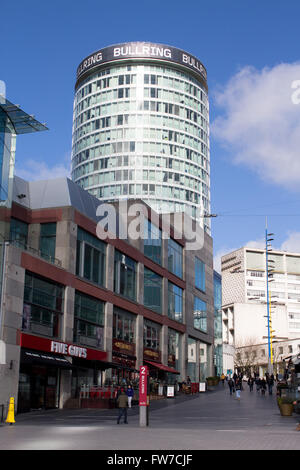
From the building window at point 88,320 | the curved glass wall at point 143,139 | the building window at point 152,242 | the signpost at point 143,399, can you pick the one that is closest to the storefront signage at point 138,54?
the curved glass wall at point 143,139

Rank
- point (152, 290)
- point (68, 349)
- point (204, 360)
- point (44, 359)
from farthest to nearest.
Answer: point (204, 360), point (152, 290), point (68, 349), point (44, 359)

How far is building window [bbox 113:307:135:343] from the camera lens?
167 ft

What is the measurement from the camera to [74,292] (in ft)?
142

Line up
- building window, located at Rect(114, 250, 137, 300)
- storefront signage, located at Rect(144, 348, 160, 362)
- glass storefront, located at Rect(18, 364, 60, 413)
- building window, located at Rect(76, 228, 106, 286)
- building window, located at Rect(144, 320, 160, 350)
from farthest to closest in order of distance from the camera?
1. building window, located at Rect(144, 320, 160, 350)
2. storefront signage, located at Rect(144, 348, 160, 362)
3. building window, located at Rect(114, 250, 137, 300)
4. building window, located at Rect(76, 228, 106, 286)
5. glass storefront, located at Rect(18, 364, 60, 413)

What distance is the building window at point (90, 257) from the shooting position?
4497cm

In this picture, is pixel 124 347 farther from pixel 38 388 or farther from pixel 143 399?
pixel 143 399

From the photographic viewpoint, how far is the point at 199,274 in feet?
255

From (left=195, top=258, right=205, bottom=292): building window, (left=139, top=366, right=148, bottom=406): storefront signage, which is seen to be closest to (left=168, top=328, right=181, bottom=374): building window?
(left=195, top=258, right=205, bottom=292): building window

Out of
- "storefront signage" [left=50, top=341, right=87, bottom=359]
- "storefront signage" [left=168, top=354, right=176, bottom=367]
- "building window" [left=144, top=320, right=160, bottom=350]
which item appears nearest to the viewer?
"storefront signage" [left=50, top=341, right=87, bottom=359]

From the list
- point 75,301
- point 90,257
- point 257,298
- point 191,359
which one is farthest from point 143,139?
point 75,301

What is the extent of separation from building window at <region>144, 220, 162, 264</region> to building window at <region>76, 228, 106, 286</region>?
414 inches

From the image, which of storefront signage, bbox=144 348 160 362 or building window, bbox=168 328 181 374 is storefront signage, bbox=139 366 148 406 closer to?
storefront signage, bbox=144 348 160 362

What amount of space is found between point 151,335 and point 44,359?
2391cm
